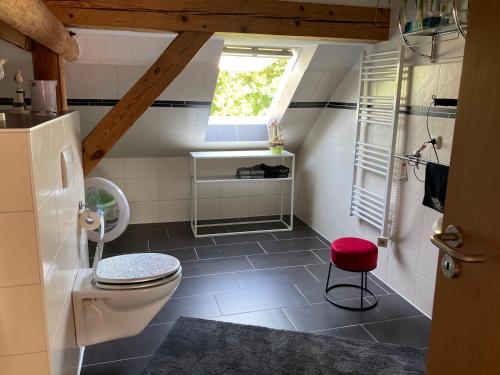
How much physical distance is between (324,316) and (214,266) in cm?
107

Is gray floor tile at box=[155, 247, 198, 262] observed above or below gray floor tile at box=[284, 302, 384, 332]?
above

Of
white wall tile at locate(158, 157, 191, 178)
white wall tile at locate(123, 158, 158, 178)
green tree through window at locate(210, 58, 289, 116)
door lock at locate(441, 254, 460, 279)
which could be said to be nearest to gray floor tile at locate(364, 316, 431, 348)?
door lock at locate(441, 254, 460, 279)

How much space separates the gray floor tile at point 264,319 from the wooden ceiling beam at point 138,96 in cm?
131

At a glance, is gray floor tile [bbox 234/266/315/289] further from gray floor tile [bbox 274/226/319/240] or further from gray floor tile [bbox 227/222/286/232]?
gray floor tile [bbox 227/222/286/232]

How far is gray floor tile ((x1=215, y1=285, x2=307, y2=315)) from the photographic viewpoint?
2.75 m

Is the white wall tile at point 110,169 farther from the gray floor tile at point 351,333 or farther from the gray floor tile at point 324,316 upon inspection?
the gray floor tile at point 351,333

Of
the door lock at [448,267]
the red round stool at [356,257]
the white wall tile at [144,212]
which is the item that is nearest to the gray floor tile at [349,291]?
the red round stool at [356,257]

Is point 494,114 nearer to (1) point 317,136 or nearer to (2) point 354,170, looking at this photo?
(2) point 354,170

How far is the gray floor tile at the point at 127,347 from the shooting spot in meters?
2.24

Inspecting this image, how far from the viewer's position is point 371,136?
3.22 metres

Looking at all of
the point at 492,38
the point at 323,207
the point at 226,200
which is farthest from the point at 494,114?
the point at 226,200

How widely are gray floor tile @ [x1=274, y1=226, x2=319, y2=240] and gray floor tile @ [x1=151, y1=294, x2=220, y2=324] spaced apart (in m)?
1.38

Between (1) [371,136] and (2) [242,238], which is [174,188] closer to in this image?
(2) [242,238]

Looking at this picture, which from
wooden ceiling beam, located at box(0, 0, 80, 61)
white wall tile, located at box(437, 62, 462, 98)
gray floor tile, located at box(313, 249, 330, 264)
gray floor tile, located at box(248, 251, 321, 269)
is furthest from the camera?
gray floor tile, located at box(313, 249, 330, 264)
